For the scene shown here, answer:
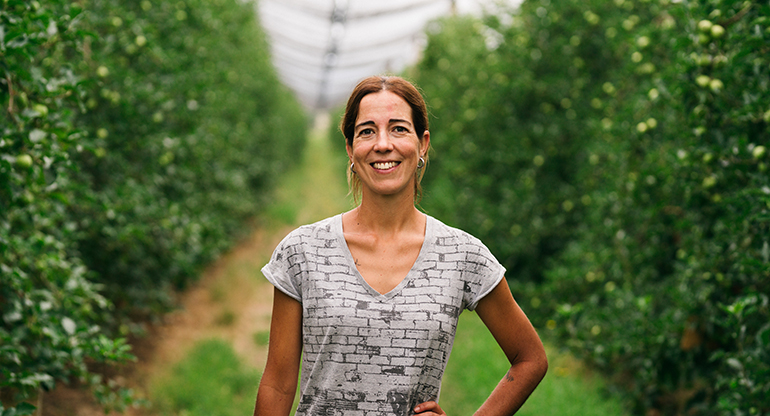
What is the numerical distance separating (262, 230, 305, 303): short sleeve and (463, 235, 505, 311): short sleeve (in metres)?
0.44

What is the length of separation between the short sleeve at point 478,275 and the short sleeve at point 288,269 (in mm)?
443

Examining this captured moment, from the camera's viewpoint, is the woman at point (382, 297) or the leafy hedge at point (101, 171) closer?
the woman at point (382, 297)

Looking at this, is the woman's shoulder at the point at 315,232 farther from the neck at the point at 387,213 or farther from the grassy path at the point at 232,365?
the grassy path at the point at 232,365

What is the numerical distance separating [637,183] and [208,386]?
3.83 metres

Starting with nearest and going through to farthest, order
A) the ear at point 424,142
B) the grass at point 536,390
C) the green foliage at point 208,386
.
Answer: the ear at point 424,142 → the grass at point 536,390 → the green foliage at point 208,386

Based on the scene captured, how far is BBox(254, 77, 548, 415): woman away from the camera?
1597 mm

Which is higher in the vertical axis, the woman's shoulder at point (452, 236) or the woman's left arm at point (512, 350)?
the woman's shoulder at point (452, 236)

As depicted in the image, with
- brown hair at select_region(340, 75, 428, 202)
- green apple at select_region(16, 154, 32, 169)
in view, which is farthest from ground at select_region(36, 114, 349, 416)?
brown hair at select_region(340, 75, 428, 202)

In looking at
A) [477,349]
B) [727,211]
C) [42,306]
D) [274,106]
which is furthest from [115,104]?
[274,106]

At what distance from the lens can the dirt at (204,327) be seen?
4.81m

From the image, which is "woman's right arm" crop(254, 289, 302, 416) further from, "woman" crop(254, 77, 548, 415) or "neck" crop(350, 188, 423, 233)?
"neck" crop(350, 188, 423, 233)

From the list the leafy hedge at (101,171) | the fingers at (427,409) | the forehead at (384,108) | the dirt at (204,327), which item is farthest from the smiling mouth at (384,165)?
the dirt at (204,327)

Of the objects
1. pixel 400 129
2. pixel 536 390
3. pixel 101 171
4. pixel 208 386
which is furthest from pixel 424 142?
pixel 208 386

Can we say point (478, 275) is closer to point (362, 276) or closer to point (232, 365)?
point (362, 276)
